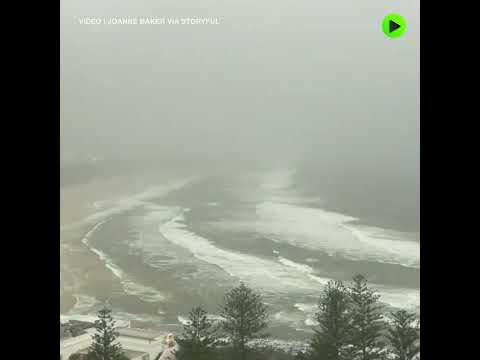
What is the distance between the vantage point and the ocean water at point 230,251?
36.1 feet

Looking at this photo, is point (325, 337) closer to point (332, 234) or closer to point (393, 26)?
point (393, 26)

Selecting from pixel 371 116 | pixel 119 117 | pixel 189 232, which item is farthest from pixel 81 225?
pixel 371 116

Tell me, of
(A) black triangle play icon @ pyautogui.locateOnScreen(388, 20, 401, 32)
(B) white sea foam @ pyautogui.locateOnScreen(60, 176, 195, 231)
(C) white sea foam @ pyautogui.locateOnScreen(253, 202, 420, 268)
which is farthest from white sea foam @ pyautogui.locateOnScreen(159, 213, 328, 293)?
(A) black triangle play icon @ pyautogui.locateOnScreen(388, 20, 401, 32)

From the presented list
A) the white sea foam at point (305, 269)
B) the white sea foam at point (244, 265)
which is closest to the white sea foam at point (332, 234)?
the white sea foam at point (305, 269)

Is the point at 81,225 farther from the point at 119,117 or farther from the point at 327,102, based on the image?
the point at 327,102

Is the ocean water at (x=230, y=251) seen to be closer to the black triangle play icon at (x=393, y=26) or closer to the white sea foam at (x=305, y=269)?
the white sea foam at (x=305, y=269)

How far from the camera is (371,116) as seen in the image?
1606 centimetres

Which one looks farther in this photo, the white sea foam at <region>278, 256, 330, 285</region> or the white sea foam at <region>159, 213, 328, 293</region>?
the white sea foam at <region>278, 256, 330, 285</region>

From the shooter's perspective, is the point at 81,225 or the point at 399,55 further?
the point at 81,225

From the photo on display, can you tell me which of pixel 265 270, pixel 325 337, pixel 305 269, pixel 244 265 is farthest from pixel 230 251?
Answer: pixel 325 337

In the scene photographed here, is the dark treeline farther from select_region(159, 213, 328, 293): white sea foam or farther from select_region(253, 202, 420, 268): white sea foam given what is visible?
select_region(253, 202, 420, 268): white sea foam

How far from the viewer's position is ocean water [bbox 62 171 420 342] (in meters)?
11.0
